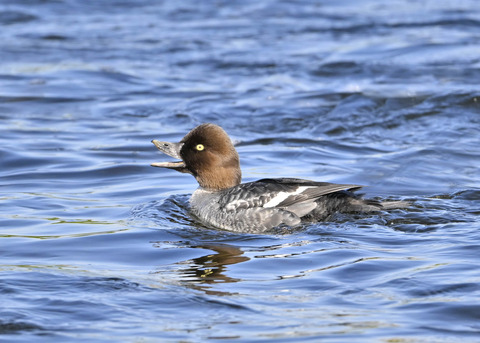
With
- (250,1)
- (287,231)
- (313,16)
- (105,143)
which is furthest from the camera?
Result: (250,1)

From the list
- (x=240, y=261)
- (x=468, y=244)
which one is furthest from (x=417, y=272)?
(x=240, y=261)

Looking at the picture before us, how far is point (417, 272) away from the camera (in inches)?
255

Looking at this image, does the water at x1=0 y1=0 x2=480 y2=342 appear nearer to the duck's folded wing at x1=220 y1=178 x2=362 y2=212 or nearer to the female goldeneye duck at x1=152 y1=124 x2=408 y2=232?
the female goldeneye duck at x1=152 y1=124 x2=408 y2=232

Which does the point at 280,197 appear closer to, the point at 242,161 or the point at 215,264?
the point at 215,264

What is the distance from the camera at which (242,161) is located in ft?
36.4

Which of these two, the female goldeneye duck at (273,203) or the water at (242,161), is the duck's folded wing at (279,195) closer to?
the female goldeneye duck at (273,203)

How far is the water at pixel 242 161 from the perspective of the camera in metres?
5.81

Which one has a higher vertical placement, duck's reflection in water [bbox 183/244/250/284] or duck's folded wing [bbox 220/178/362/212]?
duck's folded wing [bbox 220/178/362/212]

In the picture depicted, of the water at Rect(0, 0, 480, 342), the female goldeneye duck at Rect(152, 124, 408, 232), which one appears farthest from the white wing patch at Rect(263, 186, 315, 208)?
the water at Rect(0, 0, 480, 342)

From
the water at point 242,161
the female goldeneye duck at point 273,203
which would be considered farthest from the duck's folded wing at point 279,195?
the water at point 242,161

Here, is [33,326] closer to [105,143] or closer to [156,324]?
[156,324]

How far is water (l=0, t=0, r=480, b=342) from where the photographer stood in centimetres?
581

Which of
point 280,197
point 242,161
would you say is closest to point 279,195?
point 280,197

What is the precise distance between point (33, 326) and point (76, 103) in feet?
30.4
